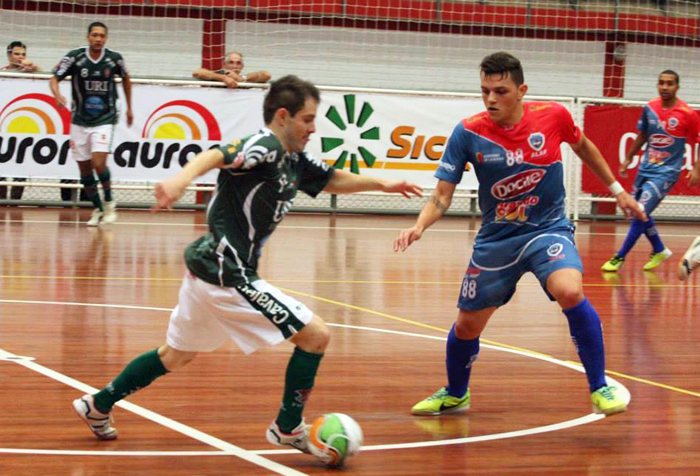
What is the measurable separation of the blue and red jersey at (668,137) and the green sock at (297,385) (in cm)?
746

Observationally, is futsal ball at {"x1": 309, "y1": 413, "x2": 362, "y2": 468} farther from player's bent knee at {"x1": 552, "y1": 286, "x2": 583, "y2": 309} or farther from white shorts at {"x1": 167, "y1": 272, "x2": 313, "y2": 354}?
player's bent knee at {"x1": 552, "y1": 286, "x2": 583, "y2": 309}

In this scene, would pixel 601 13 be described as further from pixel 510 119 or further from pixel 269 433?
pixel 269 433

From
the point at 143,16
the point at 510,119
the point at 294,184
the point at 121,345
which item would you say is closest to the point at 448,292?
the point at 121,345

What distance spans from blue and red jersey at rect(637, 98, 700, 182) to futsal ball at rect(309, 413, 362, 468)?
7462mm

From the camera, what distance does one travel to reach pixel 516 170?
5145mm

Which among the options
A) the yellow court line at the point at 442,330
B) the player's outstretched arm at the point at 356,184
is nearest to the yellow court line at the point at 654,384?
the yellow court line at the point at 442,330

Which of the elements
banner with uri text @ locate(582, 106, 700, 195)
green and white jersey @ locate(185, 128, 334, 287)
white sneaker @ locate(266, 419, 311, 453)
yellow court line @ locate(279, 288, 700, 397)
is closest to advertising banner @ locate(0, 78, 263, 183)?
banner with uri text @ locate(582, 106, 700, 195)

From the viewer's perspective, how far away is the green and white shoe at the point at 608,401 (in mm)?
4719

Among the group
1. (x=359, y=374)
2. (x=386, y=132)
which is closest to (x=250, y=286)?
(x=359, y=374)

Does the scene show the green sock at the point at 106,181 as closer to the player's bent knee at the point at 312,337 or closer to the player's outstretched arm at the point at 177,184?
the player's bent knee at the point at 312,337

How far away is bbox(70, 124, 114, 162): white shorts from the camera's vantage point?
12695mm

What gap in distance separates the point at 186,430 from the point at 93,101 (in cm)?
878

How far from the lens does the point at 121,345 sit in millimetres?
6387

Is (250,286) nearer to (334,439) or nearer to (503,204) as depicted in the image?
(334,439)
